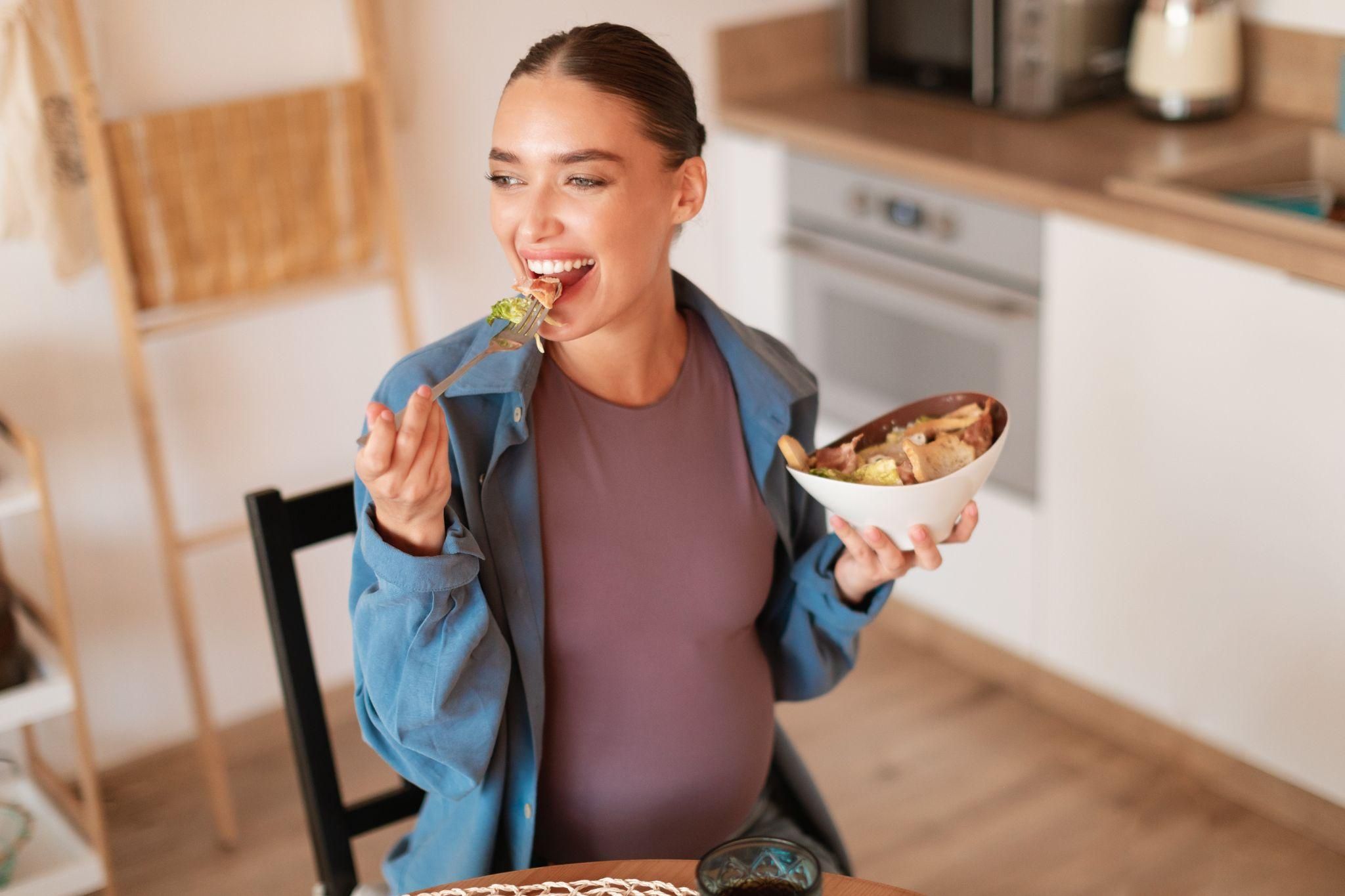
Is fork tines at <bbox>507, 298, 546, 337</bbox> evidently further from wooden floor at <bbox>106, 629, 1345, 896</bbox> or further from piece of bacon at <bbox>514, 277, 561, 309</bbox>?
wooden floor at <bbox>106, 629, 1345, 896</bbox>

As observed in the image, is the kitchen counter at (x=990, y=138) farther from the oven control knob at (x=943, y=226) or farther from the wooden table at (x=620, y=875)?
the wooden table at (x=620, y=875)

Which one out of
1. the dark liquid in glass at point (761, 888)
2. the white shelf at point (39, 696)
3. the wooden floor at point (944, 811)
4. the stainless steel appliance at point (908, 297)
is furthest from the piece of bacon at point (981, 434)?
the white shelf at point (39, 696)

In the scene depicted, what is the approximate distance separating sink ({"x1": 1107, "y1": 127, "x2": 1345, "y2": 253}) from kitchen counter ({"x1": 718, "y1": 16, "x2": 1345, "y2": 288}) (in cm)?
1

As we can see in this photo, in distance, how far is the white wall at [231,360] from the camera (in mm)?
2352

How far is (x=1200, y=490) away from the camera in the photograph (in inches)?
89.7

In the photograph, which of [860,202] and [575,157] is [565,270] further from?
[860,202]

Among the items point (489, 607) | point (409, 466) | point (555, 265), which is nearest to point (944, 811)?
point (489, 607)

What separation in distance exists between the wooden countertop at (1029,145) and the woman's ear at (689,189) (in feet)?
3.62

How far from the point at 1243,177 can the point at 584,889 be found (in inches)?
74.5

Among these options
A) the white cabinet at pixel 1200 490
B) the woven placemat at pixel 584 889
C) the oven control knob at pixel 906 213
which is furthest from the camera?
the oven control knob at pixel 906 213

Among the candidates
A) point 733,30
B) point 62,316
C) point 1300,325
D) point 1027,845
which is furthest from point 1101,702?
point 62,316

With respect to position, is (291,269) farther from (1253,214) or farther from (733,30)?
(1253,214)

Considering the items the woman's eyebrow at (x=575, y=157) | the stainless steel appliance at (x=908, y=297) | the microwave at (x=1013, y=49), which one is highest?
the woman's eyebrow at (x=575, y=157)

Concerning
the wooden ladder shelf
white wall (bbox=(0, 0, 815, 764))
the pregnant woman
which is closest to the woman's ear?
the pregnant woman
